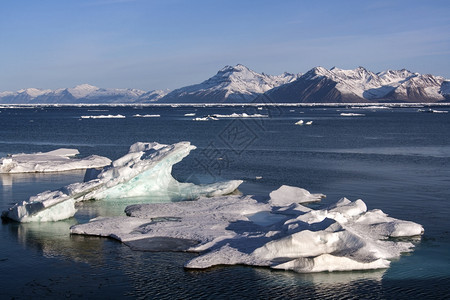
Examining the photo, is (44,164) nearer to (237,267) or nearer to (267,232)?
(267,232)

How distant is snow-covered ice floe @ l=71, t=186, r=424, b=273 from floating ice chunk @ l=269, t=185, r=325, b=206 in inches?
1.7

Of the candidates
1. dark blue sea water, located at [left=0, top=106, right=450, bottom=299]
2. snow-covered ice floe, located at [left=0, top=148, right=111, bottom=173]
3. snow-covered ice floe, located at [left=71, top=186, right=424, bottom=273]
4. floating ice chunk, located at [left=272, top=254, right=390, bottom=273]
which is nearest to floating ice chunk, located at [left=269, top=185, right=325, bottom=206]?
snow-covered ice floe, located at [left=71, top=186, right=424, bottom=273]

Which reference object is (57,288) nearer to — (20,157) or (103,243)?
(103,243)

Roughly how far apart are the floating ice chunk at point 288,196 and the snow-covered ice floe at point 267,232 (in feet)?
0.14

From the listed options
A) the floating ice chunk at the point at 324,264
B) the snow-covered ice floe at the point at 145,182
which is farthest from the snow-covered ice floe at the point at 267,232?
the snow-covered ice floe at the point at 145,182

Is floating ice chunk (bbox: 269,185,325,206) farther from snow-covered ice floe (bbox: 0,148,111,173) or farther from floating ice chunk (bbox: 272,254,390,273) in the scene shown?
snow-covered ice floe (bbox: 0,148,111,173)

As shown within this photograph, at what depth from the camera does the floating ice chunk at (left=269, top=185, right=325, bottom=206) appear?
22.1 meters

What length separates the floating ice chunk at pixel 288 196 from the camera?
2213cm

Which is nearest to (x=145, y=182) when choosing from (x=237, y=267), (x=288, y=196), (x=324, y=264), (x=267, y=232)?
(x=288, y=196)

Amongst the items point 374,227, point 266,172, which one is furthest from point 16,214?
point 266,172

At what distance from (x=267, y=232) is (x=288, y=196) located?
6387 millimetres

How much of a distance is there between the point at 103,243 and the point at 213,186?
859 centimetres

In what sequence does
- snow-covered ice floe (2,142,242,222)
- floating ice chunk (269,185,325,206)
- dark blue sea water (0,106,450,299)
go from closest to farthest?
dark blue sea water (0,106,450,299) < floating ice chunk (269,185,325,206) < snow-covered ice floe (2,142,242,222)

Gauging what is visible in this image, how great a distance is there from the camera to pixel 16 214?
2044 cm
